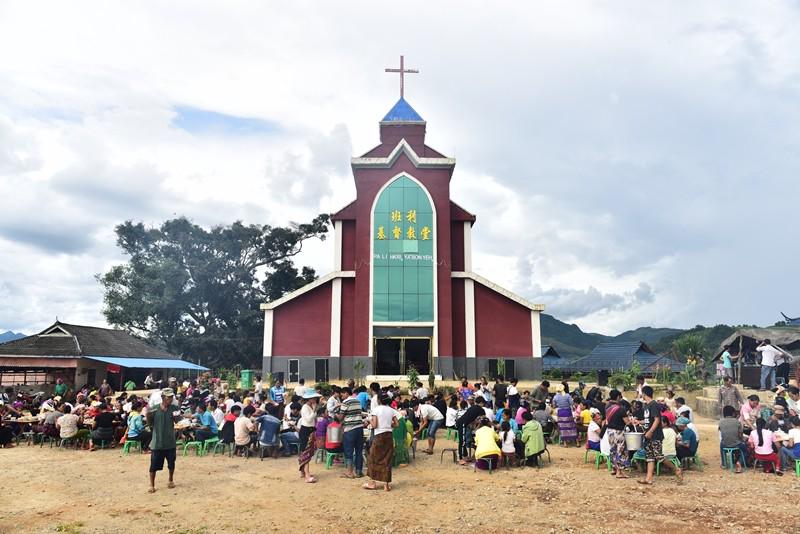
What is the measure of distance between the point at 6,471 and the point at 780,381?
21.3 meters

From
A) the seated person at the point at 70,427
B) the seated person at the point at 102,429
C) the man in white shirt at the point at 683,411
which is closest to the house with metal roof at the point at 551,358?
the man in white shirt at the point at 683,411

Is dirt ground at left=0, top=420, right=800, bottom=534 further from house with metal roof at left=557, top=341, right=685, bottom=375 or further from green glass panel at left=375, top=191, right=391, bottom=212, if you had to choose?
house with metal roof at left=557, top=341, right=685, bottom=375

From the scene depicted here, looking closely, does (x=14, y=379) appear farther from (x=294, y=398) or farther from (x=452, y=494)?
(x=452, y=494)

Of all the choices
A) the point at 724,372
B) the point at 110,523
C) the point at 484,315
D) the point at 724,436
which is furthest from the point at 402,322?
the point at 110,523

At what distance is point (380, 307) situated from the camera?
26469 mm

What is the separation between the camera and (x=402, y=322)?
26.3 meters

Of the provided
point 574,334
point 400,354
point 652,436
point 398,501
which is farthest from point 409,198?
point 574,334

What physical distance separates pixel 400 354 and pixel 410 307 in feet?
7.23

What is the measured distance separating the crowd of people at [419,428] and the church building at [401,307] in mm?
11661

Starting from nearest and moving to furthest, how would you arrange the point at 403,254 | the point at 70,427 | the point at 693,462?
1. the point at 693,462
2. the point at 70,427
3. the point at 403,254

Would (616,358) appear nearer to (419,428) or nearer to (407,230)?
(407,230)

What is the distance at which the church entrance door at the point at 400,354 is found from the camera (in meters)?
26.3

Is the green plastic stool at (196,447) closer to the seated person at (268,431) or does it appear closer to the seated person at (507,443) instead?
the seated person at (268,431)

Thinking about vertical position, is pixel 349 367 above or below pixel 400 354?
below
